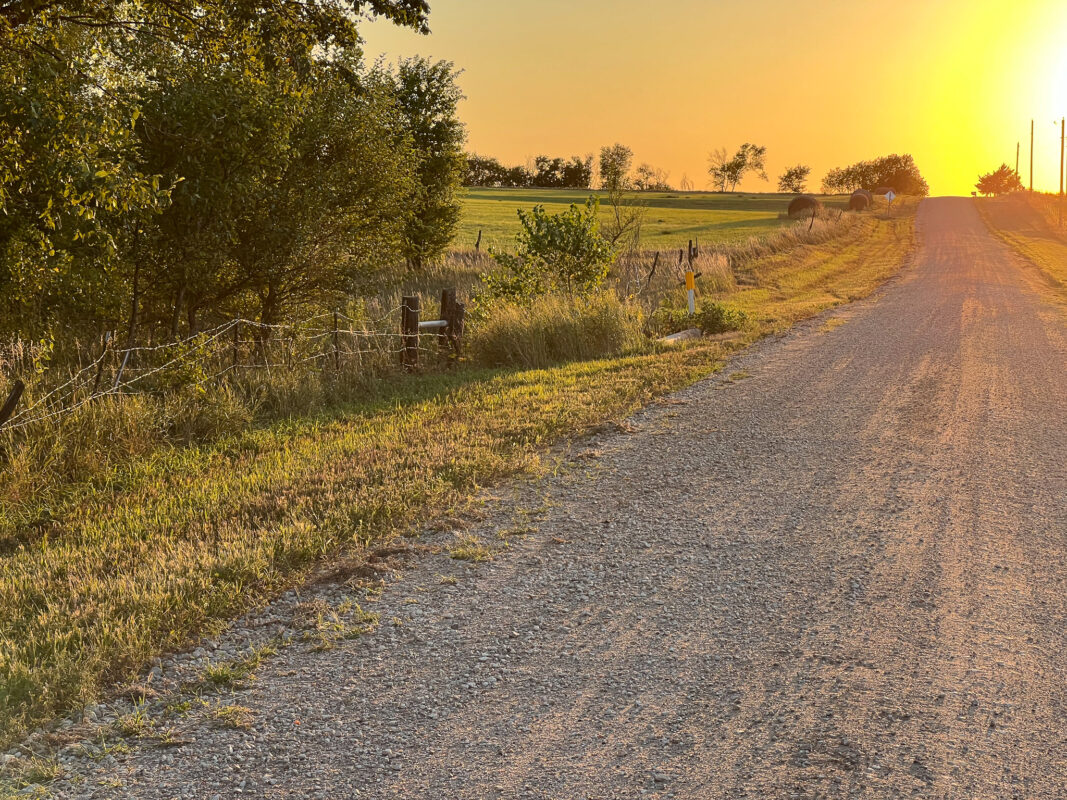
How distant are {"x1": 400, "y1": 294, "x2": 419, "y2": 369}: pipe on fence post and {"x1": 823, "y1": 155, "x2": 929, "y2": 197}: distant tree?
12205cm

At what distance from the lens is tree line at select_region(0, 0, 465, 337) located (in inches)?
313

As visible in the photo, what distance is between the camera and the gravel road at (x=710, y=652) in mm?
3184

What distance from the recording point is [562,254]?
15.7m

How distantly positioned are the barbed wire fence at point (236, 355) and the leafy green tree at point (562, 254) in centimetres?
265

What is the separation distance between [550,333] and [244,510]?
25.3ft

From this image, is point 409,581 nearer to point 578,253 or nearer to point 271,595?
point 271,595

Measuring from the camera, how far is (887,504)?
6.17 m

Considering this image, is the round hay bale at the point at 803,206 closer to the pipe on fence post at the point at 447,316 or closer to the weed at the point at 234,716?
the pipe on fence post at the point at 447,316

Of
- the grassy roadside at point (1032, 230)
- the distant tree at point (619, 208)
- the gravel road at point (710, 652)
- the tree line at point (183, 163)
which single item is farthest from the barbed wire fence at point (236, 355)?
the grassy roadside at point (1032, 230)

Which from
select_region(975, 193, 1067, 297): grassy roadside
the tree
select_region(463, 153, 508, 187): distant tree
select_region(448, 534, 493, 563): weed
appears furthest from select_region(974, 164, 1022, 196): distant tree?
select_region(448, 534, 493, 563): weed

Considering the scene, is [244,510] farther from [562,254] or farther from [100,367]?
[562,254]

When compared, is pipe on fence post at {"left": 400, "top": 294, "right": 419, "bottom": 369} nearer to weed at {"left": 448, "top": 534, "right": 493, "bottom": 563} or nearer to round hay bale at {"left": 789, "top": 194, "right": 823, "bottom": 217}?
weed at {"left": 448, "top": 534, "right": 493, "bottom": 563}

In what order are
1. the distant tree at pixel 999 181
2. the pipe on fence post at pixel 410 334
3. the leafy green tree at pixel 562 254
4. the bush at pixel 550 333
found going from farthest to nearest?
the distant tree at pixel 999 181, the leafy green tree at pixel 562 254, the bush at pixel 550 333, the pipe on fence post at pixel 410 334

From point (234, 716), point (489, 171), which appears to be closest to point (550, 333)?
point (234, 716)
